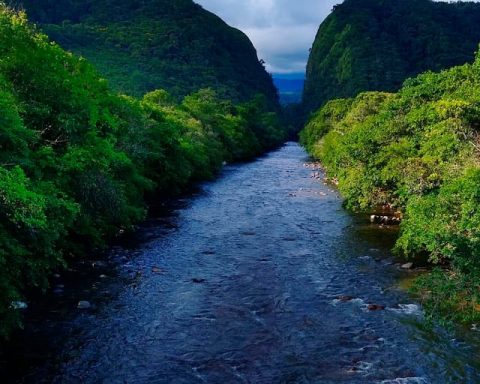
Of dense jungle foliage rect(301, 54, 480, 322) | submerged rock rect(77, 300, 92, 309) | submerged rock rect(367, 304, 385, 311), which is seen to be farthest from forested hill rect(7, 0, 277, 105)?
submerged rock rect(367, 304, 385, 311)

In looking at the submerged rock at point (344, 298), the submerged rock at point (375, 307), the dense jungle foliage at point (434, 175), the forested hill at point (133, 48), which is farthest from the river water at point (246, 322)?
the forested hill at point (133, 48)

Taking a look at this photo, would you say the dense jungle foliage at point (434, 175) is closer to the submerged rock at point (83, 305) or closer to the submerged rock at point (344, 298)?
the submerged rock at point (344, 298)

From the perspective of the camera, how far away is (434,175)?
2770 cm

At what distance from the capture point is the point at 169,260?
27.3m

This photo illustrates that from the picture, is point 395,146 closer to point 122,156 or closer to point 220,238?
point 220,238

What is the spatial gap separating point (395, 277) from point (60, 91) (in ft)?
65.5

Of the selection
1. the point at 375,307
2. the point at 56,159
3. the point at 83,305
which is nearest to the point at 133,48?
the point at 56,159

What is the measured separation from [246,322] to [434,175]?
1542 centimetres

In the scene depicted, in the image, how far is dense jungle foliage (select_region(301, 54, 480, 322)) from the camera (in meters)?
18.4

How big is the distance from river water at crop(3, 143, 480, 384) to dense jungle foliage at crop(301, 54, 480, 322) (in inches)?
78.4

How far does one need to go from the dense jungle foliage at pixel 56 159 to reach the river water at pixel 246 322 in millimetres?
2446

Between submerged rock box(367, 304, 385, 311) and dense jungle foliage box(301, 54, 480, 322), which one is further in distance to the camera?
submerged rock box(367, 304, 385, 311)

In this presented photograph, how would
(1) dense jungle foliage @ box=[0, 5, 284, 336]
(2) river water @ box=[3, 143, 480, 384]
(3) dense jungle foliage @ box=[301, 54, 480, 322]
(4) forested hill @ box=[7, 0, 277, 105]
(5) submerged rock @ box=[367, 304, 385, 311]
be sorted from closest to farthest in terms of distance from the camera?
(2) river water @ box=[3, 143, 480, 384]
(1) dense jungle foliage @ box=[0, 5, 284, 336]
(3) dense jungle foliage @ box=[301, 54, 480, 322]
(5) submerged rock @ box=[367, 304, 385, 311]
(4) forested hill @ box=[7, 0, 277, 105]

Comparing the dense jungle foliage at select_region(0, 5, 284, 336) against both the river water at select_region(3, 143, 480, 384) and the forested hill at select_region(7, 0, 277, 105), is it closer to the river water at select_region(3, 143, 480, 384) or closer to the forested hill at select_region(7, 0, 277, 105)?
the river water at select_region(3, 143, 480, 384)
